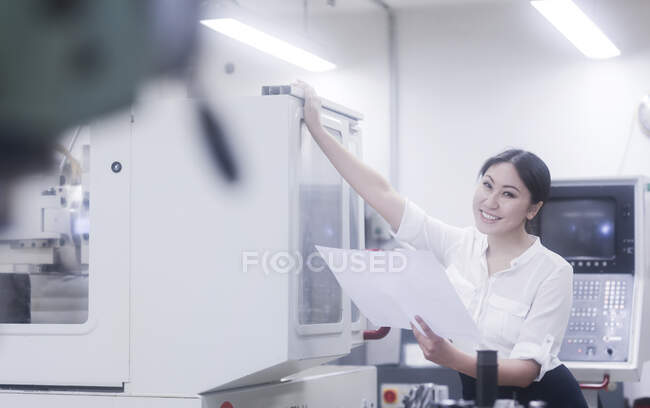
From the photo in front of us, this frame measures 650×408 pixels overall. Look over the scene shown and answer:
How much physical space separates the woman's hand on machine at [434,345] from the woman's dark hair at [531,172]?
0.50 metres

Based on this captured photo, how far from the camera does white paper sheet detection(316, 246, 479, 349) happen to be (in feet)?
4.62

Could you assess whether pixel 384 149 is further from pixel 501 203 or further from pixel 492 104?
pixel 501 203

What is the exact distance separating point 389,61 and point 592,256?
9.15 feet

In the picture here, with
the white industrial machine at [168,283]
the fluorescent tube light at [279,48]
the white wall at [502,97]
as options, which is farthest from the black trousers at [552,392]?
the white wall at [502,97]

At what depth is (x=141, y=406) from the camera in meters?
1.70

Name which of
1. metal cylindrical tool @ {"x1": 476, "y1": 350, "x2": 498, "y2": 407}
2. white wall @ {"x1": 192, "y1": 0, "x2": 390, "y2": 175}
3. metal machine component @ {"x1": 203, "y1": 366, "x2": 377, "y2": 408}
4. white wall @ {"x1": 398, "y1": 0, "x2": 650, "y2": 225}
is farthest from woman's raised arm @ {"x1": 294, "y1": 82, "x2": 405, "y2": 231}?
white wall @ {"x1": 192, "y1": 0, "x2": 390, "y2": 175}

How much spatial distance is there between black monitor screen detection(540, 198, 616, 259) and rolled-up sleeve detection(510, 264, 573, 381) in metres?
1.68

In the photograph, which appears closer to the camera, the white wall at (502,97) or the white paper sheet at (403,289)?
the white paper sheet at (403,289)

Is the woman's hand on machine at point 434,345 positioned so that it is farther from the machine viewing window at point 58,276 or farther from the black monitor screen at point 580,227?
the black monitor screen at point 580,227

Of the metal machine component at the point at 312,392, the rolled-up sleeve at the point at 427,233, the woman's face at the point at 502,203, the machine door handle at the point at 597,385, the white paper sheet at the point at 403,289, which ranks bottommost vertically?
the machine door handle at the point at 597,385

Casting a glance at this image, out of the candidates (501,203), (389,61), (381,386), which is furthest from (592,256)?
(389,61)

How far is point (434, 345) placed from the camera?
5.03 ft

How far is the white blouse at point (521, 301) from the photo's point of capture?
1.74 metres

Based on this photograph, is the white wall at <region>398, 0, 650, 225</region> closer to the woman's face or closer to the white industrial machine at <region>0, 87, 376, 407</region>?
the woman's face
